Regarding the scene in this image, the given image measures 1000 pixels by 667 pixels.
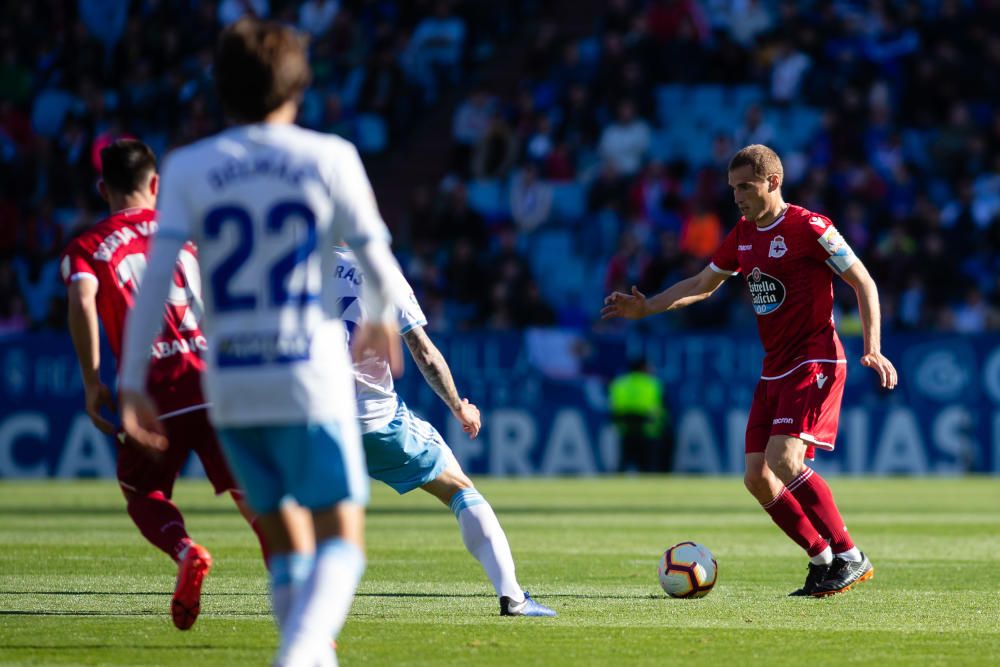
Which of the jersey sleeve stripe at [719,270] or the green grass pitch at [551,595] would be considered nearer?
the green grass pitch at [551,595]

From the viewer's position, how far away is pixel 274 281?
4934 millimetres

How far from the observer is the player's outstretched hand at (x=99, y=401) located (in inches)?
247

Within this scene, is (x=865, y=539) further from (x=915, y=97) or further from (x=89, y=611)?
(x=915, y=97)

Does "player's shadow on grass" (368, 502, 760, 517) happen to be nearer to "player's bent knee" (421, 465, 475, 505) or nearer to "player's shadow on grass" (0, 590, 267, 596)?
"player's shadow on grass" (0, 590, 267, 596)

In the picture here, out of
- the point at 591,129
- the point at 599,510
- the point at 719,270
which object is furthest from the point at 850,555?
the point at 591,129

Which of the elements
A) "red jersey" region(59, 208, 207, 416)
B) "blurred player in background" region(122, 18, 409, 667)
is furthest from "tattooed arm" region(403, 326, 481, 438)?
"blurred player in background" region(122, 18, 409, 667)

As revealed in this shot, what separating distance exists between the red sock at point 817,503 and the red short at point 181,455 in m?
3.40

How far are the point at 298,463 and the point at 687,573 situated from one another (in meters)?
4.25

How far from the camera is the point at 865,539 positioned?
42.1 feet

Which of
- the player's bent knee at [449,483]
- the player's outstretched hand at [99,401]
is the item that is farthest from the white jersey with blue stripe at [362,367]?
the player's outstretched hand at [99,401]

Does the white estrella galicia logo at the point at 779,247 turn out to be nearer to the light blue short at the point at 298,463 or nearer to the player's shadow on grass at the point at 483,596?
the player's shadow on grass at the point at 483,596

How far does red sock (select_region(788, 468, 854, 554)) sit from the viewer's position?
9.17 m

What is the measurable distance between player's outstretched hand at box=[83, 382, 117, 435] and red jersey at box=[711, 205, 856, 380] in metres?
3.88

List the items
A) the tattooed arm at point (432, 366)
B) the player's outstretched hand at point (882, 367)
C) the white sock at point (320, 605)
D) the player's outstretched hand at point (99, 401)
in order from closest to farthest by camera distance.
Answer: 1. the white sock at point (320, 605)
2. the player's outstretched hand at point (99, 401)
3. the tattooed arm at point (432, 366)
4. the player's outstretched hand at point (882, 367)
